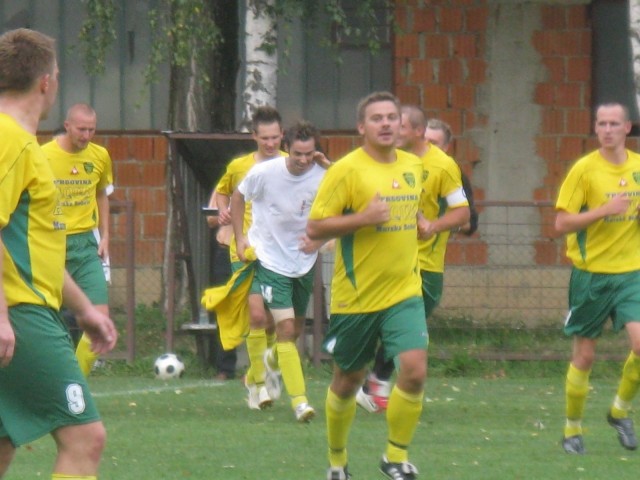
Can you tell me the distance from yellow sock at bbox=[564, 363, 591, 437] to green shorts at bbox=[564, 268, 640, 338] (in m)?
0.23

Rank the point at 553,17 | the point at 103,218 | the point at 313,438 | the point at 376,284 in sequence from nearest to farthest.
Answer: the point at 376,284, the point at 313,438, the point at 103,218, the point at 553,17

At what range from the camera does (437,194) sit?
972 cm

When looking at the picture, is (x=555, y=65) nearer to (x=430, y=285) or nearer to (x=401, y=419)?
(x=430, y=285)

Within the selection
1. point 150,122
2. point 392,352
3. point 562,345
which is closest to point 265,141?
point 392,352

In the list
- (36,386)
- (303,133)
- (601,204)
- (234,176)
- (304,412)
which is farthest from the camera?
(234,176)

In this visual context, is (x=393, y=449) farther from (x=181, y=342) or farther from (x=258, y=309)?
(x=181, y=342)

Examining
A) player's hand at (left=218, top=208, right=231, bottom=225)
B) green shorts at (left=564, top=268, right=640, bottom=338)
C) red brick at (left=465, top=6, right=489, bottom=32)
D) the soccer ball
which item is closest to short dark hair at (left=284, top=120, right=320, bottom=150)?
player's hand at (left=218, top=208, right=231, bottom=225)

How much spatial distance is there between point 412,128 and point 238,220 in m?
1.57

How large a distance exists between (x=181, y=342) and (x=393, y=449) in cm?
824

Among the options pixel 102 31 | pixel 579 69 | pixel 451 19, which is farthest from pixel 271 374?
pixel 579 69

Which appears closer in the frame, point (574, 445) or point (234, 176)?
point (574, 445)

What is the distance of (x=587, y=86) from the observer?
16359 millimetres

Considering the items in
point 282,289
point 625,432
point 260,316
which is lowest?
point 625,432

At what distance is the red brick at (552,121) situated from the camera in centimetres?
1642
